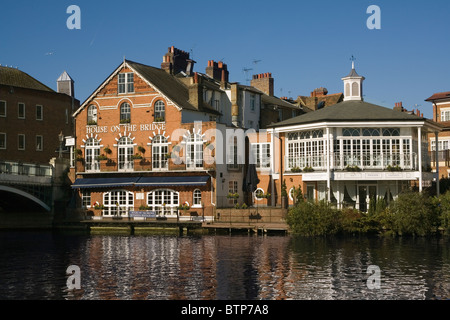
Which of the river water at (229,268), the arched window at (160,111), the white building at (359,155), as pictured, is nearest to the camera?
the river water at (229,268)

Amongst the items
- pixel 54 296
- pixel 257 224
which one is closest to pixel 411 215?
pixel 257 224

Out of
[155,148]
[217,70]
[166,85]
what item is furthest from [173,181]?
[217,70]

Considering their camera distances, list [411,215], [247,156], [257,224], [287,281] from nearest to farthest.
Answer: [287,281]
[411,215]
[257,224]
[247,156]

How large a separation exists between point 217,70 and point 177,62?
491 cm

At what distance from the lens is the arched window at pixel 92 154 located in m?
57.1

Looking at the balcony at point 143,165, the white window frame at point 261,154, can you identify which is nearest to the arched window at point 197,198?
the balcony at point 143,165

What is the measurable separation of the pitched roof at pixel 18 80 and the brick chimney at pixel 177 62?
→ 44.3 feet

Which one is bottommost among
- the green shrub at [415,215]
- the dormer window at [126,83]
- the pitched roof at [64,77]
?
the green shrub at [415,215]

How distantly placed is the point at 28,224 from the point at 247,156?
2047 cm

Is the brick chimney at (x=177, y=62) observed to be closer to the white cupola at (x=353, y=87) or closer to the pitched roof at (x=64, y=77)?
the pitched roof at (x=64, y=77)

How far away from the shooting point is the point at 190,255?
115ft

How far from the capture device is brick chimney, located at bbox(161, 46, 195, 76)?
209 feet

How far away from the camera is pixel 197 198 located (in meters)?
53.1
